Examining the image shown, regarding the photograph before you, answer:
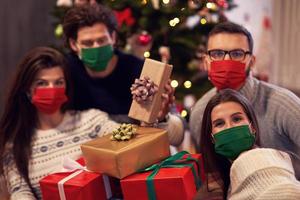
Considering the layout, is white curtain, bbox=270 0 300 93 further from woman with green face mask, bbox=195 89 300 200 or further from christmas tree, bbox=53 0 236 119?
woman with green face mask, bbox=195 89 300 200

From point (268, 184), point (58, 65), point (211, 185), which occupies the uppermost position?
point (58, 65)

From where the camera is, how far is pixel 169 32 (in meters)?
2.83

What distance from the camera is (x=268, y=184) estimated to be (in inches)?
53.1

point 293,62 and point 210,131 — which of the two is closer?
point 210,131

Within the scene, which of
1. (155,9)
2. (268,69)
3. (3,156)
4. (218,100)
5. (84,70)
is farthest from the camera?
(268,69)

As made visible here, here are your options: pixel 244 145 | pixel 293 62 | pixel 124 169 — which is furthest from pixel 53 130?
pixel 293 62

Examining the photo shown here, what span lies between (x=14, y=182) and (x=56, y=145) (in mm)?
233

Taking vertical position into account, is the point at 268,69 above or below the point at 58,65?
below

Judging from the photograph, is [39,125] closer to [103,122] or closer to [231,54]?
[103,122]

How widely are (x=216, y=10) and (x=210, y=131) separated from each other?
53.4 inches

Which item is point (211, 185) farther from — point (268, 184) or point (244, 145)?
point (268, 184)

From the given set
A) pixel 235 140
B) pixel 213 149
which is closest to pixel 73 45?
pixel 213 149

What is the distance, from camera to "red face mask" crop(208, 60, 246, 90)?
68.1 inches

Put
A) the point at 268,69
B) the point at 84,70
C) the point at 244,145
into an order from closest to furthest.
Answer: the point at 244,145 → the point at 84,70 → the point at 268,69
